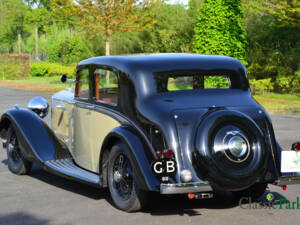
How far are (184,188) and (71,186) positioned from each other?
249 centimetres

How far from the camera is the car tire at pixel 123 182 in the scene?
18.8 ft

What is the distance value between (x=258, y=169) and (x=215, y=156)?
505mm

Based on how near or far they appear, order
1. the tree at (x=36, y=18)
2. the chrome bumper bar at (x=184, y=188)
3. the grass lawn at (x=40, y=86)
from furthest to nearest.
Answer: the tree at (x=36, y=18) < the grass lawn at (x=40, y=86) < the chrome bumper bar at (x=184, y=188)

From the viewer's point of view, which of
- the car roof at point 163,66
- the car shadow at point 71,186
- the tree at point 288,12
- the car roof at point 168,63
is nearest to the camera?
the car roof at point 163,66

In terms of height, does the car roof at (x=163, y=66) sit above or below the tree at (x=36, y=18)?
below

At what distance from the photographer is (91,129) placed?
6.81 meters

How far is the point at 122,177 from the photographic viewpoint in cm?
597

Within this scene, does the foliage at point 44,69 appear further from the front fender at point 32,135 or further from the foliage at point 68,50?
the front fender at point 32,135

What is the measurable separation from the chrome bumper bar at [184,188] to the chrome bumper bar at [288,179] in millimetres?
884

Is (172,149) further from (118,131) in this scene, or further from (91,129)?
(91,129)

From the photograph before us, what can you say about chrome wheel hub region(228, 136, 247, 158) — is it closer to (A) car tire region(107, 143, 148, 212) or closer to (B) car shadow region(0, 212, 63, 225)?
(A) car tire region(107, 143, 148, 212)

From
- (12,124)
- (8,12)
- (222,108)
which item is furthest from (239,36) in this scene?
(8,12)

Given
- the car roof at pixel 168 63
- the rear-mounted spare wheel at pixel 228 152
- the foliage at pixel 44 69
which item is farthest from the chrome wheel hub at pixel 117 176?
the foliage at pixel 44 69

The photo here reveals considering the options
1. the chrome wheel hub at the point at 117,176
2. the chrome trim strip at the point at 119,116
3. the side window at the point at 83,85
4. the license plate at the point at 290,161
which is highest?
the side window at the point at 83,85
